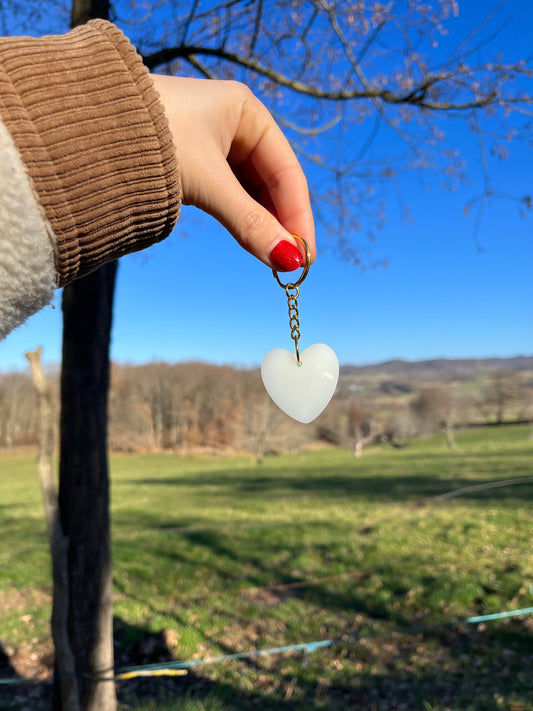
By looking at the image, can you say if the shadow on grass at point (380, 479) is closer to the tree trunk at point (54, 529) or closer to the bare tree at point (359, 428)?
the bare tree at point (359, 428)

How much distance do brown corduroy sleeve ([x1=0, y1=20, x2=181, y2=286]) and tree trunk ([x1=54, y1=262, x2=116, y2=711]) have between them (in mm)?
2733

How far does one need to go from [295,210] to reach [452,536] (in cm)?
729

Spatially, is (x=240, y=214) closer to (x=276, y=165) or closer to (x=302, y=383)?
(x=276, y=165)

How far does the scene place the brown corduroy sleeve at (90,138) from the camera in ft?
2.35

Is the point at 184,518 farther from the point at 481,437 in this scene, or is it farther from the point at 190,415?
the point at 481,437

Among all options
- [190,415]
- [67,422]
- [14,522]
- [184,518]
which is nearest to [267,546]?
[184,518]

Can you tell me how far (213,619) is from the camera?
16.8 feet

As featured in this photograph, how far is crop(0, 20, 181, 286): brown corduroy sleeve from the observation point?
28.2 inches

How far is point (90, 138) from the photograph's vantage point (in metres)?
0.76

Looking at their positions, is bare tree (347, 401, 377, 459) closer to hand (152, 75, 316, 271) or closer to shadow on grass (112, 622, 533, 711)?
shadow on grass (112, 622, 533, 711)

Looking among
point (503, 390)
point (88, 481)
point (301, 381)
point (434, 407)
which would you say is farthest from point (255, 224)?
point (434, 407)

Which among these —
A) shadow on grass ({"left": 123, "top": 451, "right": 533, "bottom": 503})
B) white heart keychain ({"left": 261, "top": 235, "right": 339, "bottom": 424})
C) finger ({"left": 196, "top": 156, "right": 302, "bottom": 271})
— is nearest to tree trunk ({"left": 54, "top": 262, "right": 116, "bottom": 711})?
white heart keychain ({"left": 261, "top": 235, "right": 339, "bottom": 424})

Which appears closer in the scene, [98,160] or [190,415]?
[98,160]

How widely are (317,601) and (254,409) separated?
62.1 ft
